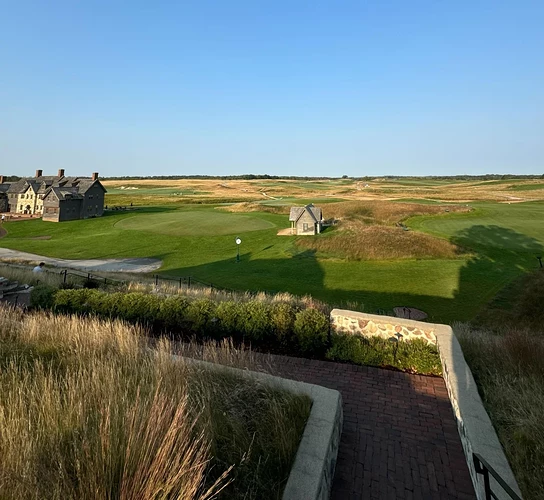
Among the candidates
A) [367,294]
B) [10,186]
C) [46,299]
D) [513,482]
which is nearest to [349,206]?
[367,294]

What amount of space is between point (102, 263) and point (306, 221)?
21.3 m

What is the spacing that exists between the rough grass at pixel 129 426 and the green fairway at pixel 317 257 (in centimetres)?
1027

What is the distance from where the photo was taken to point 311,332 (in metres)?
9.22

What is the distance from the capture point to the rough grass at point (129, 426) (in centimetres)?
266

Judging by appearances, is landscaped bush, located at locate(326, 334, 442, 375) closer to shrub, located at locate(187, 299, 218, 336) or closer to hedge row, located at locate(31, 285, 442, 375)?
hedge row, located at locate(31, 285, 442, 375)

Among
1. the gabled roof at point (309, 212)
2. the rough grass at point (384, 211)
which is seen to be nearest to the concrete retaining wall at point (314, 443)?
the gabled roof at point (309, 212)

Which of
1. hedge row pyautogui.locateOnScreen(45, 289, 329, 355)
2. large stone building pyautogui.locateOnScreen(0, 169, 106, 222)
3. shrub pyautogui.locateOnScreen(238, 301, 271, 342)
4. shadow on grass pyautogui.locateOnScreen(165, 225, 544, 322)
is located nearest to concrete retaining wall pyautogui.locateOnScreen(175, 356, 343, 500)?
hedge row pyautogui.locateOnScreen(45, 289, 329, 355)

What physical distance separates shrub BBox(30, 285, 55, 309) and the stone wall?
992 centimetres

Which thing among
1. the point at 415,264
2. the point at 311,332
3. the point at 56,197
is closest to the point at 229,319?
the point at 311,332

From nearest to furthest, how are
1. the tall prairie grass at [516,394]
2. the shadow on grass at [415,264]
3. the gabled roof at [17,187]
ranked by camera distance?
the tall prairie grass at [516,394] < the shadow on grass at [415,264] < the gabled roof at [17,187]

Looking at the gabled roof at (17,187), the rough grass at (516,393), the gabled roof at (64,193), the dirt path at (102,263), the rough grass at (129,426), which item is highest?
the gabled roof at (17,187)

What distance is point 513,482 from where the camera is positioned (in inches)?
161

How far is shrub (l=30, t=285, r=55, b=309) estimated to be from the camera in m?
12.1

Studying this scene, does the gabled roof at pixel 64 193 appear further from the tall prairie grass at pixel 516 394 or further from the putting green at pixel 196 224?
the tall prairie grass at pixel 516 394
